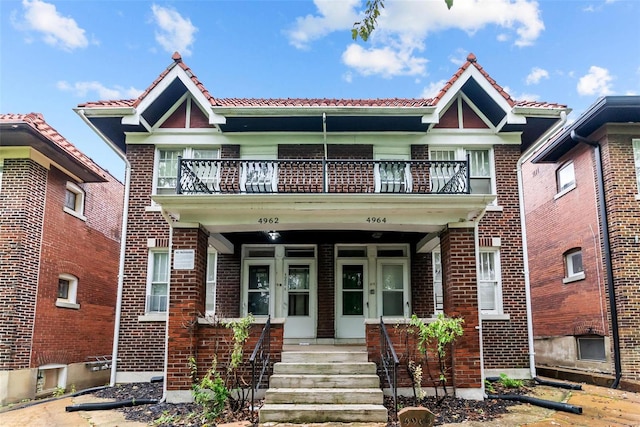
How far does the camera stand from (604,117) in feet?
37.5

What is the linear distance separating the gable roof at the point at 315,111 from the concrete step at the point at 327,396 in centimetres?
584

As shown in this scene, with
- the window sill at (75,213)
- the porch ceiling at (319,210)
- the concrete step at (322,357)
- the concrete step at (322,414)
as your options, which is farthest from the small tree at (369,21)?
the window sill at (75,213)

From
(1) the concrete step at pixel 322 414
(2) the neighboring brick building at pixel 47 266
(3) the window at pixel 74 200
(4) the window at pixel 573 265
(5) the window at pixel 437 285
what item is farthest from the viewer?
(4) the window at pixel 573 265

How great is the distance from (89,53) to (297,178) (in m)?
8.20

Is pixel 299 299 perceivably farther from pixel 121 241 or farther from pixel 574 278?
pixel 574 278

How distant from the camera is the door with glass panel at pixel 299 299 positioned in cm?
1175

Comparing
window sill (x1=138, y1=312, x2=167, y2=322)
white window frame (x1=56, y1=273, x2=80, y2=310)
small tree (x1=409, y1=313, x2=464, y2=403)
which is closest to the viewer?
small tree (x1=409, y1=313, x2=464, y2=403)

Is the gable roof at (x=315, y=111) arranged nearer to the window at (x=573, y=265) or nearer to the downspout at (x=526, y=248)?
the downspout at (x=526, y=248)

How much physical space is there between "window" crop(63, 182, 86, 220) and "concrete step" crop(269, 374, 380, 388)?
8.35 m

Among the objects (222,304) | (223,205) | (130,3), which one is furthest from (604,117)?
(130,3)

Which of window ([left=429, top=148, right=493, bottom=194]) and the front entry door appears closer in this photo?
the front entry door

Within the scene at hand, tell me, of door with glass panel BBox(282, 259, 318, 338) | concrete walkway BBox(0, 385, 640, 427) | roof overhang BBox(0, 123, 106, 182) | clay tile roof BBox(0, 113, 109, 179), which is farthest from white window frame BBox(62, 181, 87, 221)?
door with glass panel BBox(282, 259, 318, 338)

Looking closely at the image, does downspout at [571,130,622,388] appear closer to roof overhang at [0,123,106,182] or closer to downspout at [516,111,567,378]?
downspout at [516,111,567,378]

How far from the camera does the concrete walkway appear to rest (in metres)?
7.19
